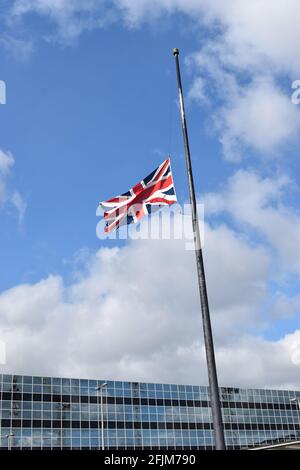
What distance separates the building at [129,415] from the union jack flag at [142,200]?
247ft

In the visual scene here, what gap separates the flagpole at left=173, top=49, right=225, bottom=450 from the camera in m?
16.4

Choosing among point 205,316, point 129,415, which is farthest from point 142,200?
point 129,415

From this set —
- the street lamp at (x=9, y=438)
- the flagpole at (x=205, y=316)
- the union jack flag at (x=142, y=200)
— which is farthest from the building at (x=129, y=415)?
the flagpole at (x=205, y=316)

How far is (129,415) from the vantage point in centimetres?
10662

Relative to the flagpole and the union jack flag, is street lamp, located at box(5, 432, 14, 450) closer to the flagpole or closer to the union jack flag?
the union jack flag

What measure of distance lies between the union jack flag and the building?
75347mm

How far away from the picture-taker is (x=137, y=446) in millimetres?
104375

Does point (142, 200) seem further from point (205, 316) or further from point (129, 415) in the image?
point (129, 415)

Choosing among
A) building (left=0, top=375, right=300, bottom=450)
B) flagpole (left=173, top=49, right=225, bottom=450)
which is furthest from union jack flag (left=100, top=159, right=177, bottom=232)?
building (left=0, top=375, right=300, bottom=450)

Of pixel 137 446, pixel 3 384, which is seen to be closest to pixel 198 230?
pixel 3 384

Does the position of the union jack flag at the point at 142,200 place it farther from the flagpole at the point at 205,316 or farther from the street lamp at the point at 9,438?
the street lamp at the point at 9,438

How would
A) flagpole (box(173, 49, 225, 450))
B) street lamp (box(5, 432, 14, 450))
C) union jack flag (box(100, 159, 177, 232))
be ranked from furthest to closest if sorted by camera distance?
street lamp (box(5, 432, 14, 450)) → union jack flag (box(100, 159, 177, 232)) → flagpole (box(173, 49, 225, 450))
